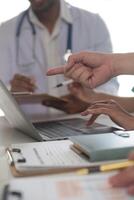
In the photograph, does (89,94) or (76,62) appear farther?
(89,94)

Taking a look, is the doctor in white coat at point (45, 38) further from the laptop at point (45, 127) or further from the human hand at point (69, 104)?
the laptop at point (45, 127)

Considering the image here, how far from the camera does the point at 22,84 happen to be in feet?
4.75

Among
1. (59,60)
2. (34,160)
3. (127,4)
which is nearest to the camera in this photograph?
(34,160)

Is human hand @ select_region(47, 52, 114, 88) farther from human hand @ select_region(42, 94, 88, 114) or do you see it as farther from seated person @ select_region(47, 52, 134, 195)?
human hand @ select_region(42, 94, 88, 114)

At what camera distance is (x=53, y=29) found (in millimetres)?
1971

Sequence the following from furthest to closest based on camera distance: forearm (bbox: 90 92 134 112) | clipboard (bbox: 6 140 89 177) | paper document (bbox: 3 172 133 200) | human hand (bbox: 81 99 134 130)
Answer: forearm (bbox: 90 92 134 112) → human hand (bbox: 81 99 134 130) → clipboard (bbox: 6 140 89 177) → paper document (bbox: 3 172 133 200)

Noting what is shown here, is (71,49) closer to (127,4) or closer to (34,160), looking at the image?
(127,4)

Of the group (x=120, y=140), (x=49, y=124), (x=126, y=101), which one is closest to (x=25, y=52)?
(x=126, y=101)

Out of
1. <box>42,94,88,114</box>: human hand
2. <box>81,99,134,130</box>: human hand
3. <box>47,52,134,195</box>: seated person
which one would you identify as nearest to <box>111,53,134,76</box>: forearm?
<box>47,52,134,195</box>: seated person

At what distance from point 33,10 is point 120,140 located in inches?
59.7

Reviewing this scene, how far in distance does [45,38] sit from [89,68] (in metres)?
1.02

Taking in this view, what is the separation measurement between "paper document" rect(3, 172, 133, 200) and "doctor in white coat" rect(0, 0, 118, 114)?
141 cm

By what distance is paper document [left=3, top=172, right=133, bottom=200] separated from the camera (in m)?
0.39

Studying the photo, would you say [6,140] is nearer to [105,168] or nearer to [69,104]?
[105,168]
